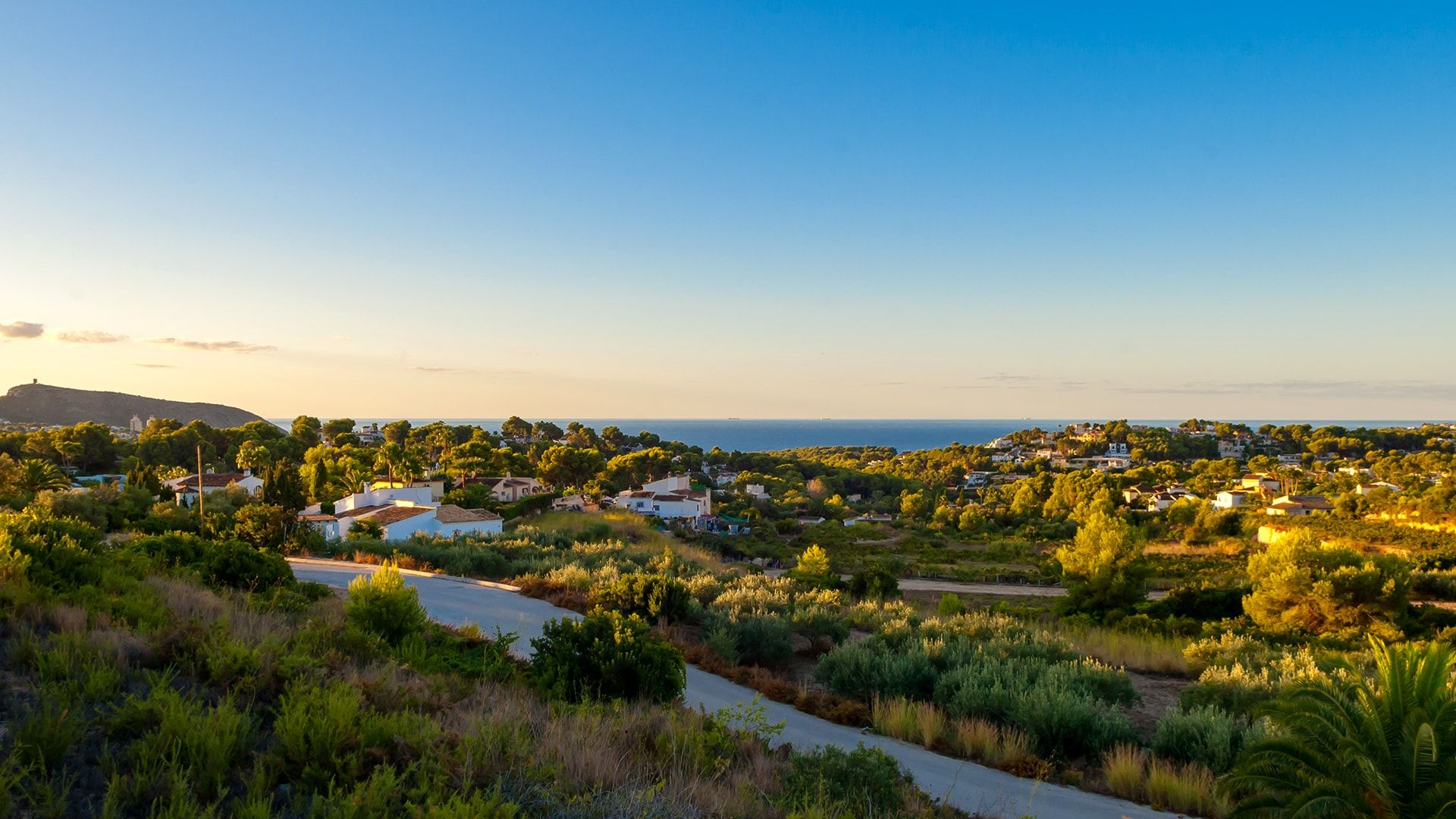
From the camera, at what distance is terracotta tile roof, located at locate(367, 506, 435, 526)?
34344mm

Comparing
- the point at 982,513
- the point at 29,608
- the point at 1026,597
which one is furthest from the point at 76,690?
the point at 982,513

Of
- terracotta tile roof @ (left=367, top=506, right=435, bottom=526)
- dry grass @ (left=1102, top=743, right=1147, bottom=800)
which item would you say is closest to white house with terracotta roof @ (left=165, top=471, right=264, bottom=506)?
terracotta tile roof @ (left=367, top=506, right=435, bottom=526)

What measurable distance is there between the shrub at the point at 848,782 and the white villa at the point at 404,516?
93.4 feet

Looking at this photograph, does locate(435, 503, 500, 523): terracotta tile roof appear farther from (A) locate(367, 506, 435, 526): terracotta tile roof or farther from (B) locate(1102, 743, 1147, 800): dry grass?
(B) locate(1102, 743, 1147, 800): dry grass

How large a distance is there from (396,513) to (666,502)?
2962 cm

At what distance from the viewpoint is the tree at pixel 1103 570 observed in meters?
25.5

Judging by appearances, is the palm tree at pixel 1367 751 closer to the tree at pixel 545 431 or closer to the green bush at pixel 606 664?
the green bush at pixel 606 664

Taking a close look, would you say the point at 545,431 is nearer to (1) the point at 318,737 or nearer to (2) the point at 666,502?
(2) the point at 666,502

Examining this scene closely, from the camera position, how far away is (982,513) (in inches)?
2657

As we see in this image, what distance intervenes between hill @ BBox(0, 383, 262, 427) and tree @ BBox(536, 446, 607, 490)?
13009 cm

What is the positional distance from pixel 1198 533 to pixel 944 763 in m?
55.9

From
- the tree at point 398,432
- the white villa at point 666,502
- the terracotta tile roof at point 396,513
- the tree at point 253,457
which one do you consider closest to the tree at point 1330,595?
the terracotta tile roof at point 396,513

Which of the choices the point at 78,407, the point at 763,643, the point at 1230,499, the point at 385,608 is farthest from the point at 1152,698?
the point at 78,407

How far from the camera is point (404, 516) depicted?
35219 mm
